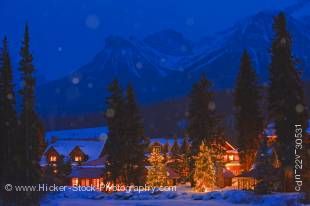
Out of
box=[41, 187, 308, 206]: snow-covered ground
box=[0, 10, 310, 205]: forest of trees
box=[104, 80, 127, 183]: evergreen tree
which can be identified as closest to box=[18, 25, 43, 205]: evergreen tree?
box=[0, 10, 310, 205]: forest of trees

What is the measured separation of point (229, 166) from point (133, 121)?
23.1 metres

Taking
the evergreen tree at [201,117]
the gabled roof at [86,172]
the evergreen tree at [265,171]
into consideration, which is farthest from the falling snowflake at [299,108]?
the gabled roof at [86,172]

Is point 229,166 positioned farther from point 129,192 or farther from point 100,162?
point 129,192

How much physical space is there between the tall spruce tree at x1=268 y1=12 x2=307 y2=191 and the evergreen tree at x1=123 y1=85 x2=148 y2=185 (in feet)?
52.4

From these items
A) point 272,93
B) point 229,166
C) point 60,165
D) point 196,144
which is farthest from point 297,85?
point 60,165

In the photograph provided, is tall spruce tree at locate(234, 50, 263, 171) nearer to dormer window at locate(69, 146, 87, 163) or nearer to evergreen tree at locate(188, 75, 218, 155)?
evergreen tree at locate(188, 75, 218, 155)

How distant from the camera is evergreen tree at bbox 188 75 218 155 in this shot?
70625mm

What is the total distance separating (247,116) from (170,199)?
20316 millimetres

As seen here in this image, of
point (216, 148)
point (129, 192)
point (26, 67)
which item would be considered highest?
point (26, 67)

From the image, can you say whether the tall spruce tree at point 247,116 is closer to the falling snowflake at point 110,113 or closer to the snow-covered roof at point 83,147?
the falling snowflake at point 110,113

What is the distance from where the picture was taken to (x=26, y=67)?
38531 mm

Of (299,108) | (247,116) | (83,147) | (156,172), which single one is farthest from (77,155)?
(299,108)

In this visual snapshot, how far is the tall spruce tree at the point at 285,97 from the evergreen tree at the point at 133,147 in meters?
16.0

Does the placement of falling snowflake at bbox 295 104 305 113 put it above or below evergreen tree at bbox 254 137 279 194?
above
